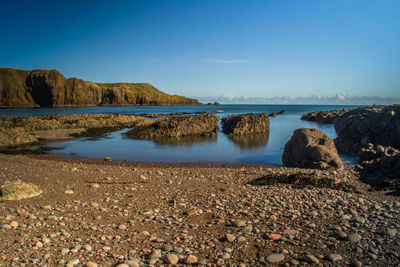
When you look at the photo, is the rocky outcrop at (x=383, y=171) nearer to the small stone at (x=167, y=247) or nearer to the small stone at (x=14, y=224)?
the small stone at (x=167, y=247)

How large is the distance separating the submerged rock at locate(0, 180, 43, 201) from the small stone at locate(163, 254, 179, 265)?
4.65m

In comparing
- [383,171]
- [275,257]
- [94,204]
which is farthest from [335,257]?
[383,171]

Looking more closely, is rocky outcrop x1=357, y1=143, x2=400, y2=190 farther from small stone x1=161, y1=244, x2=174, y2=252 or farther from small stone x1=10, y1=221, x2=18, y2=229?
small stone x1=10, y1=221, x2=18, y2=229

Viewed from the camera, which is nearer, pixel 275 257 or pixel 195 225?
pixel 275 257

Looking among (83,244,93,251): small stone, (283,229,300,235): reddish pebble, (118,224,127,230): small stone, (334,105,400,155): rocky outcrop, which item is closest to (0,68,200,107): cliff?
(334,105,400,155): rocky outcrop

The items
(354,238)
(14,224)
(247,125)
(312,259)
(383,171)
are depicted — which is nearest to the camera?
(312,259)

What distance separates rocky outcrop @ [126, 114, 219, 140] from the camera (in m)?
24.5

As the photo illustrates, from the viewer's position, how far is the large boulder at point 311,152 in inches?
492

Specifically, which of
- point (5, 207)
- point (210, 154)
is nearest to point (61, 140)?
point (210, 154)

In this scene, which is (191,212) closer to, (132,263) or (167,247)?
(167,247)

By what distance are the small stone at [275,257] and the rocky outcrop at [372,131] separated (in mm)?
15429

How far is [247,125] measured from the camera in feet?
93.4

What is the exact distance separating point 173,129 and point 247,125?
337 inches

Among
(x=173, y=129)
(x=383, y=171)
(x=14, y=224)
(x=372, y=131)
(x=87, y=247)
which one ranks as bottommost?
(x=383, y=171)
